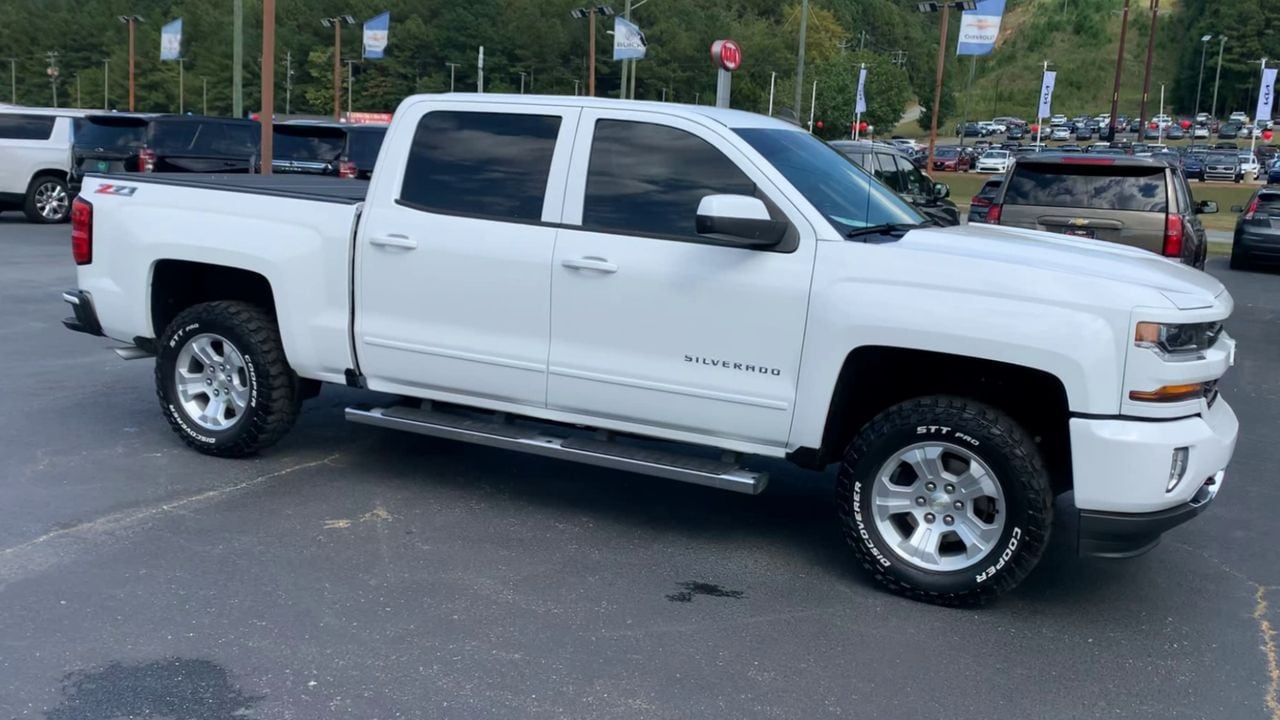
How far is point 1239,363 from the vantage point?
1122 cm

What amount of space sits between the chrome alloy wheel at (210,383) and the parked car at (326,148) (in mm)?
13210

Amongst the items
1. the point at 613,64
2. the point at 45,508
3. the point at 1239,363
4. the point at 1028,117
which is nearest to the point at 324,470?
the point at 45,508

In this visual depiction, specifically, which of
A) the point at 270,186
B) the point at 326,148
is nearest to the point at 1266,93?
the point at 326,148

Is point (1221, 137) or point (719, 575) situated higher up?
point (1221, 137)

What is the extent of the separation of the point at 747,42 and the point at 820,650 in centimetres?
9655

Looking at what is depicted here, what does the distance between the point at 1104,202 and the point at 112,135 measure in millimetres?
15720

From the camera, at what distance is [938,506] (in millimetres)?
5160

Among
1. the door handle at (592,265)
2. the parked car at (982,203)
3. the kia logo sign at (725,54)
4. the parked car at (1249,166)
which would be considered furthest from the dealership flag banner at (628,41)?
the parked car at (1249,166)

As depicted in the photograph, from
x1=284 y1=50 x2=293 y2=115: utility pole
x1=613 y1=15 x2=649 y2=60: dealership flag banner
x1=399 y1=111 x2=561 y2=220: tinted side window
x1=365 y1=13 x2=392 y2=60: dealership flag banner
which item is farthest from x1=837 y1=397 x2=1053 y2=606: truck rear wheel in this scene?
x1=284 y1=50 x2=293 y2=115: utility pole

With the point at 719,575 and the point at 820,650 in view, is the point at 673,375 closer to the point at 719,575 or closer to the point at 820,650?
the point at 719,575

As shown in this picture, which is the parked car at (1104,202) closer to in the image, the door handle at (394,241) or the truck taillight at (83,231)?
the door handle at (394,241)

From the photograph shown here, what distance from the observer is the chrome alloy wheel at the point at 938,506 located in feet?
16.6

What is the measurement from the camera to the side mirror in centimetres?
508

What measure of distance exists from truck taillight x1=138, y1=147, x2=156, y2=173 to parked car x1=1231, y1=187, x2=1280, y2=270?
685 inches
